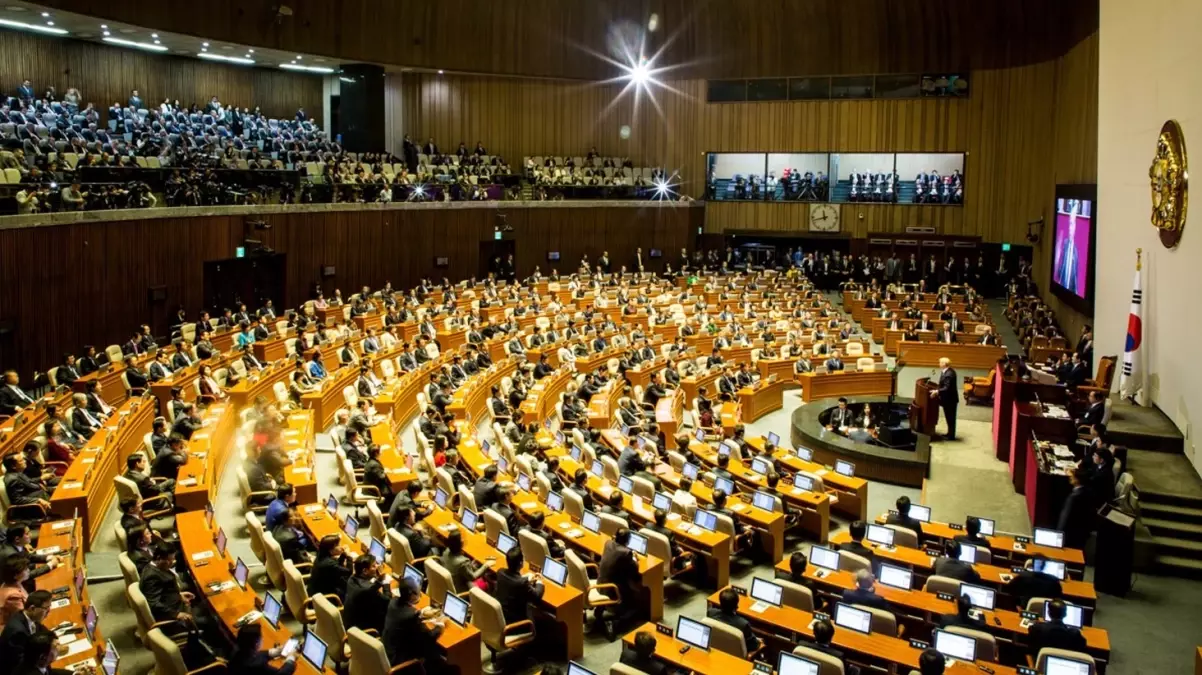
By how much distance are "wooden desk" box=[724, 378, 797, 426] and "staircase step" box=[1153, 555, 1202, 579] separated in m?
7.46

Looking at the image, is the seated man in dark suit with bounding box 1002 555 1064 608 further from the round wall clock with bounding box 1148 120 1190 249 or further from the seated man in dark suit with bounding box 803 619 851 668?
the round wall clock with bounding box 1148 120 1190 249

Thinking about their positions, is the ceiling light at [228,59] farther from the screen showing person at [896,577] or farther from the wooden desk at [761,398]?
the screen showing person at [896,577]

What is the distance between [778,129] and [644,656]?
3019 centimetres

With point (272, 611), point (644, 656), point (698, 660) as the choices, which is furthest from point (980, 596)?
point (272, 611)

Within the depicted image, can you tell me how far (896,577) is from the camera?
8.48 m

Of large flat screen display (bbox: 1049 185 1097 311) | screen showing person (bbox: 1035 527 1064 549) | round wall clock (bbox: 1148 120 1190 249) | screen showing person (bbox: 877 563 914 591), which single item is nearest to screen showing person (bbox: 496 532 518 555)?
screen showing person (bbox: 877 563 914 591)

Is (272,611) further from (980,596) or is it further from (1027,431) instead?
(1027,431)

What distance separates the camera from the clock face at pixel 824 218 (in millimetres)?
33969

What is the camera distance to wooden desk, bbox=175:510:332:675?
6754 mm

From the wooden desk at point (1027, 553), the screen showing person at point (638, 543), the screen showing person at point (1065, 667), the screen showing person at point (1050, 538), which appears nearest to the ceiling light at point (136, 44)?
the screen showing person at point (638, 543)

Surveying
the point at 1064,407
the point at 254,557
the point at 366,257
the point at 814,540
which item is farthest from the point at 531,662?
the point at 366,257

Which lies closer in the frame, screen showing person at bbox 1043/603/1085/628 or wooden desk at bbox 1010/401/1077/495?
screen showing person at bbox 1043/603/1085/628

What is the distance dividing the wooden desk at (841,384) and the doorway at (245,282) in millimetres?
12682

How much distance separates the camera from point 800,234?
34406 mm
